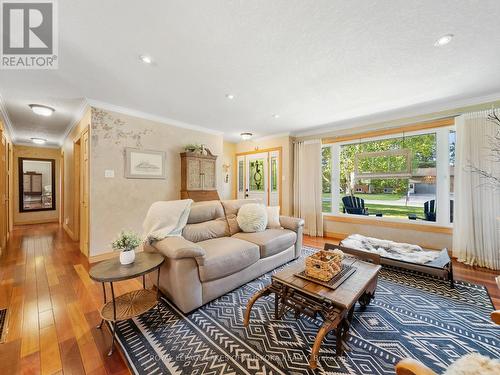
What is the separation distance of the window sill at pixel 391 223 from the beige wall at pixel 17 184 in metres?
8.07

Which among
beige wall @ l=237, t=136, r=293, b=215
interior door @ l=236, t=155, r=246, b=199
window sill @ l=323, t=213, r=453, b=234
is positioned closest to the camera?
window sill @ l=323, t=213, r=453, b=234

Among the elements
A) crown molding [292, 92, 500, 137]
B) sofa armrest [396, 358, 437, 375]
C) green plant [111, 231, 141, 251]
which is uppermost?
crown molding [292, 92, 500, 137]

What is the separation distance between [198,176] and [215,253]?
2.55m

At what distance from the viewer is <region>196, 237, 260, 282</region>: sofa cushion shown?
1.89 metres

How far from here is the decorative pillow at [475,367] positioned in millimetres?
805

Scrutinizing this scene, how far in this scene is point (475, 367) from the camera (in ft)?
2.71

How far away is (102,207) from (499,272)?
19.0ft

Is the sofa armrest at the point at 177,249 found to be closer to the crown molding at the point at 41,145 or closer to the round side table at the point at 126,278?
the round side table at the point at 126,278

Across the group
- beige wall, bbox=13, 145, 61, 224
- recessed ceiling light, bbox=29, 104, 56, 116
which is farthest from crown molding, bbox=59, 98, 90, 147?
beige wall, bbox=13, 145, 61, 224

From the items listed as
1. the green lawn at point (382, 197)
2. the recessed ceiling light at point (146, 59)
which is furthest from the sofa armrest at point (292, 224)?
the recessed ceiling light at point (146, 59)

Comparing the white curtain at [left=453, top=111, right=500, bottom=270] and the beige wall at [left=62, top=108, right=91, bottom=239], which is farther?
the beige wall at [left=62, top=108, right=91, bottom=239]

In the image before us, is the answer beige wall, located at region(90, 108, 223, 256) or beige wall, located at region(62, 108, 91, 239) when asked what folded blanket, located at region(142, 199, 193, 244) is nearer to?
beige wall, located at region(90, 108, 223, 256)

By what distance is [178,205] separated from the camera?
2.38m

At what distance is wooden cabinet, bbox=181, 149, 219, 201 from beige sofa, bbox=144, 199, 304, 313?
1364 mm
